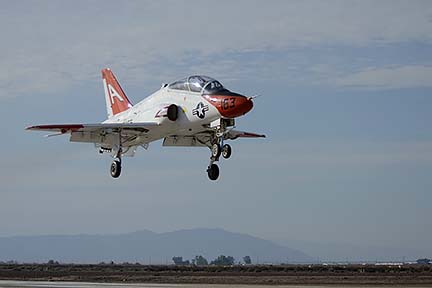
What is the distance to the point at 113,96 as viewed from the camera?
6588cm

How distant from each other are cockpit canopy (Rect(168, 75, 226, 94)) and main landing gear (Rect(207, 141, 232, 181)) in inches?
128

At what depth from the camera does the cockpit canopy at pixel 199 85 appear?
5153cm

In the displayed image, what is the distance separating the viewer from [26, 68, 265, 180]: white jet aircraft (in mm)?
50875

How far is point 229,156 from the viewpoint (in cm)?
5134

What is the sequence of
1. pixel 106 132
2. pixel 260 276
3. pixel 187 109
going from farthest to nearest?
pixel 260 276 < pixel 106 132 < pixel 187 109

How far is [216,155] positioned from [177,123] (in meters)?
3.22

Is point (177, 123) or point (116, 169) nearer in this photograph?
point (177, 123)

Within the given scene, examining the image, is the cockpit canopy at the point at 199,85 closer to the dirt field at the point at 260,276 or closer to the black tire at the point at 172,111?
the black tire at the point at 172,111

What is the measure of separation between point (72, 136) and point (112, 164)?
3138 mm

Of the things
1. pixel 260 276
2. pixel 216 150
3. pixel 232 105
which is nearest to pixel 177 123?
pixel 216 150

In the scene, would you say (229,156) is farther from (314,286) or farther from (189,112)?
(314,286)

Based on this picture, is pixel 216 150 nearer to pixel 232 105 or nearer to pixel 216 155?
pixel 216 155

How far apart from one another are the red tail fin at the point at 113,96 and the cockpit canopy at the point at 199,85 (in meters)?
10.9

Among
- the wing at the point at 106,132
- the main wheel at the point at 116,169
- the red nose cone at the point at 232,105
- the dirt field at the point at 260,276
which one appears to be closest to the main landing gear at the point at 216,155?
the red nose cone at the point at 232,105
